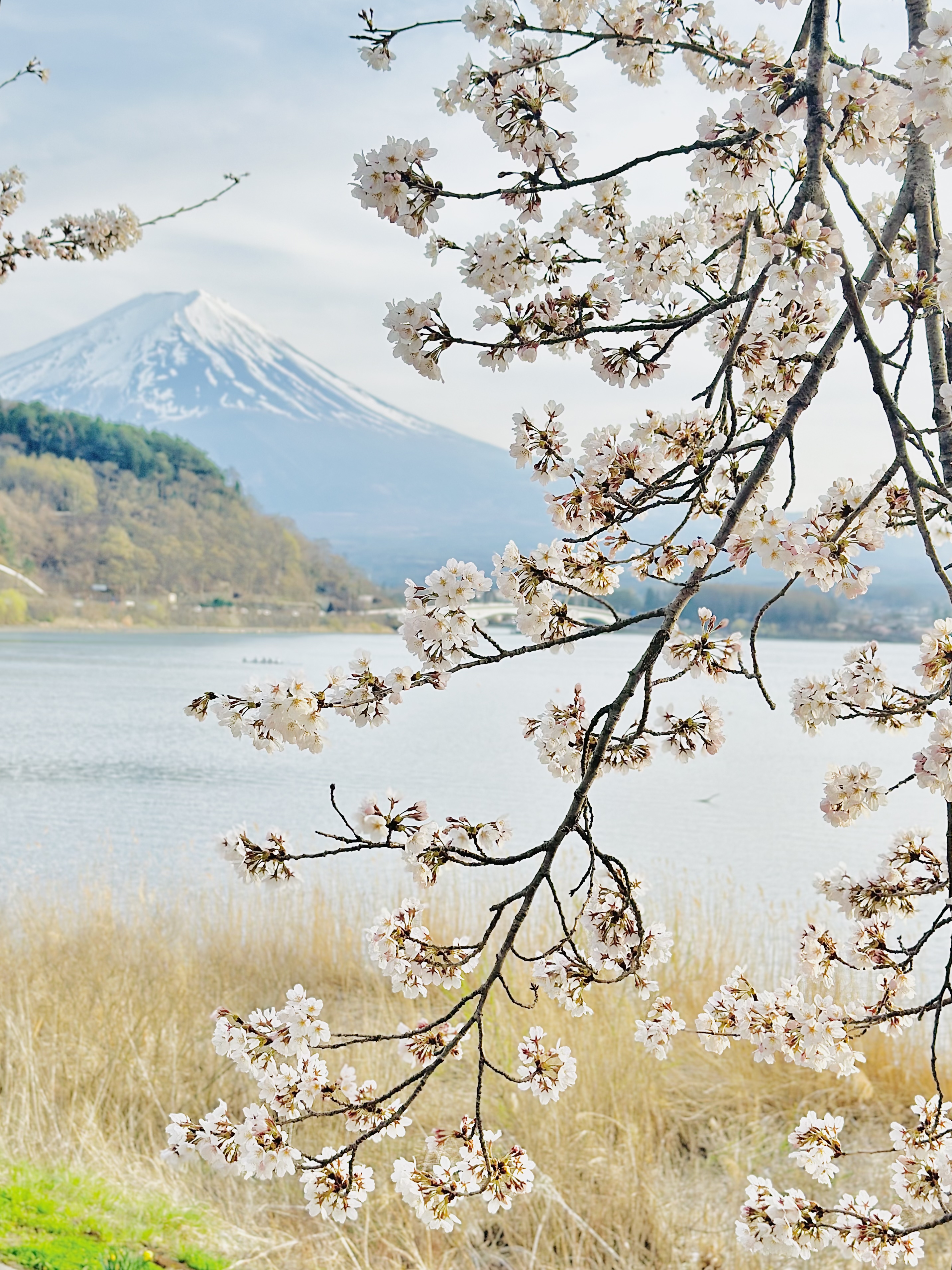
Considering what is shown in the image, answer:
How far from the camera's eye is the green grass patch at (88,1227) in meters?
2.03

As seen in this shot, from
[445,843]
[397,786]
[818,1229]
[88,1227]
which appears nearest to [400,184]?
[445,843]

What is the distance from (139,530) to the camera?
46.5m

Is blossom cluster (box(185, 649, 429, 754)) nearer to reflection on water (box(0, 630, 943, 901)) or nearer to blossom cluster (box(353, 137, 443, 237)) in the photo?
reflection on water (box(0, 630, 943, 901))

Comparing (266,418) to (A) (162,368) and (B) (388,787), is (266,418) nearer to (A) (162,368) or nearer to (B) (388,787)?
(A) (162,368)

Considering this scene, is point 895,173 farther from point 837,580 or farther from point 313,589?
point 313,589

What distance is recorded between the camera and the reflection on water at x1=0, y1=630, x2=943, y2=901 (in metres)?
8.92

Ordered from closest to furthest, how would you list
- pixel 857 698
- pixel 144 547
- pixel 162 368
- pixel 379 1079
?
pixel 857 698, pixel 379 1079, pixel 144 547, pixel 162 368

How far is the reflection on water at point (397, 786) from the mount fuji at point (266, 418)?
2939 inches

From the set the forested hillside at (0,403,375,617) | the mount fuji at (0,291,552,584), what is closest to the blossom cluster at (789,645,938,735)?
the forested hillside at (0,403,375,617)

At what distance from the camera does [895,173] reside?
1.42m

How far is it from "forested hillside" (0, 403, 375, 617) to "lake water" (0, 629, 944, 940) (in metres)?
16.9

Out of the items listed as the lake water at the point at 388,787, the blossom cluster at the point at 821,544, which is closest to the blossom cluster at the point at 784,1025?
the blossom cluster at the point at 821,544

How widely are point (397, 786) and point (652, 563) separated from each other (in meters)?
12.2

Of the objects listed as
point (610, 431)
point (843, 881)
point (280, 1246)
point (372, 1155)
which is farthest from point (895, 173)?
point (372, 1155)
